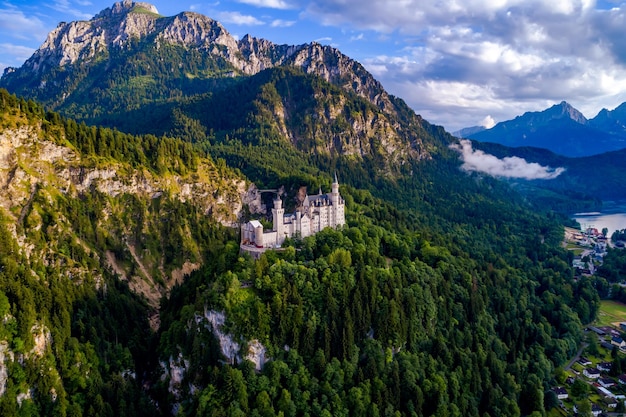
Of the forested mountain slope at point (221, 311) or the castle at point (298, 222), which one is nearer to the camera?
the forested mountain slope at point (221, 311)

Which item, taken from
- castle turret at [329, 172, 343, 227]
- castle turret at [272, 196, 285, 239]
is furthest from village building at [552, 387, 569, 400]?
castle turret at [272, 196, 285, 239]

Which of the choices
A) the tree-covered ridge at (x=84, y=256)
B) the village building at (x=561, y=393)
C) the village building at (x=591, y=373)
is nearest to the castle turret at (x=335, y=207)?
the tree-covered ridge at (x=84, y=256)

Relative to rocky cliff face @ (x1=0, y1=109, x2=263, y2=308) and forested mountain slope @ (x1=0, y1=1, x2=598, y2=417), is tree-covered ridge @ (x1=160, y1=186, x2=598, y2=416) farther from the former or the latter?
rocky cliff face @ (x1=0, y1=109, x2=263, y2=308)

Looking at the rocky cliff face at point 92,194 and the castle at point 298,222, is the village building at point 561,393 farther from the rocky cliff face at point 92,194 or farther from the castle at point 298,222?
the rocky cliff face at point 92,194

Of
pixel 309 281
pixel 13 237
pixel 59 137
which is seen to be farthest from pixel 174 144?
pixel 309 281

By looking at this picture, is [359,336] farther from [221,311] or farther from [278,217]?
[278,217]

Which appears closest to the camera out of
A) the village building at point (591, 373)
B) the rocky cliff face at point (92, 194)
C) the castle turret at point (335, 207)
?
the rocky cliff face at point (92, 194)
